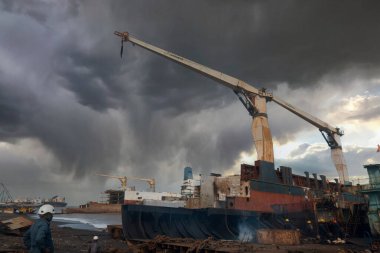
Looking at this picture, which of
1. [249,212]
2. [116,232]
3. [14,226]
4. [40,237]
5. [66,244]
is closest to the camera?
[40,237]

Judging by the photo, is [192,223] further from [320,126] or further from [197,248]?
[320,126]

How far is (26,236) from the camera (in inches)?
293

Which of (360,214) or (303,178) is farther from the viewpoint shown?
(303,178)

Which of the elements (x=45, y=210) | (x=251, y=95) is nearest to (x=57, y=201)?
(x=251, y=95)

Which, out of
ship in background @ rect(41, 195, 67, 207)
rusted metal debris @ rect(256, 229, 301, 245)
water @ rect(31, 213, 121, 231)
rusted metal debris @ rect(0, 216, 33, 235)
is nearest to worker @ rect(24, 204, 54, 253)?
rusted metal debris @ rect(256, 229, 301, 245)

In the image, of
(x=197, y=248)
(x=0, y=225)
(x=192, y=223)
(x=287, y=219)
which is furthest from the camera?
(x=287, y=219)

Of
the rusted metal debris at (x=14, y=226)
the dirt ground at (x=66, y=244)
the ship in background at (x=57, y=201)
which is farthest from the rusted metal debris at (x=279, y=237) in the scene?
the ship in background at (x=57, y=201)

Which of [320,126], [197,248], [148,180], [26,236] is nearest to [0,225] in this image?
[197,248]

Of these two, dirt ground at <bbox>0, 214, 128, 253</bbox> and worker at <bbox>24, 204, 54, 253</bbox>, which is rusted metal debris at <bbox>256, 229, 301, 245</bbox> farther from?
worker at <bbox>24, 204, 54, 253</bbox>

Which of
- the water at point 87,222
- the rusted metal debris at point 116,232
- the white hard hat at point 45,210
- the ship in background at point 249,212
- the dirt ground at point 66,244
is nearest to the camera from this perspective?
the white hard hat at point 45,210

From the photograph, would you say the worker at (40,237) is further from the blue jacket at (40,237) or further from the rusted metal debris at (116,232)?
the rusted metal debris at (116,232)

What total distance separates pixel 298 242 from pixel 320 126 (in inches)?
1961

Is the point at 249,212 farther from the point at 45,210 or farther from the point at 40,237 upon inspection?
the point at 40,237

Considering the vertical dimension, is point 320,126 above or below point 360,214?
above
